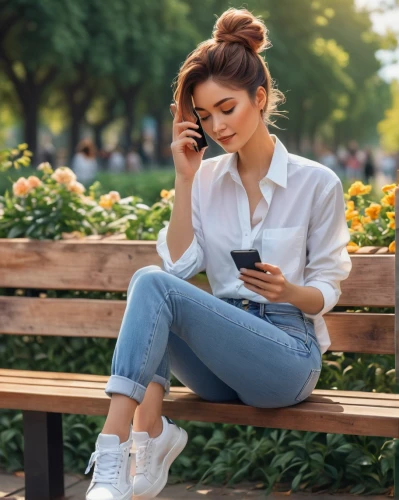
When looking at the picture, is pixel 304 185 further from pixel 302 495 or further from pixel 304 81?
pixel 304 81

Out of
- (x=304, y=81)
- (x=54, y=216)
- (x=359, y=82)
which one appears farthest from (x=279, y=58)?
(x=54, y=216)

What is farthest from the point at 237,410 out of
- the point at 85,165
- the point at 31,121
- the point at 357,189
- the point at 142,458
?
the point at 31,121

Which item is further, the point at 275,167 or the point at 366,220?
the point at 366,220

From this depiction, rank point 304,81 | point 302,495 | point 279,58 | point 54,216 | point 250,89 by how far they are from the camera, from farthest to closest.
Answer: point 304,81, point 279,58, point 54,216, point 302,495, point 250,89

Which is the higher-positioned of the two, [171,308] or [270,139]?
[270,139]

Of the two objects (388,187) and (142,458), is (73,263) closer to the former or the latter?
(142,458)

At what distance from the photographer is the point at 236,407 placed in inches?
129

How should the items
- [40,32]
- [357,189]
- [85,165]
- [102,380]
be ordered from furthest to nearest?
[40,32], [85,165], [357,189], [102,380]

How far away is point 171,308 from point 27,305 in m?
1.36

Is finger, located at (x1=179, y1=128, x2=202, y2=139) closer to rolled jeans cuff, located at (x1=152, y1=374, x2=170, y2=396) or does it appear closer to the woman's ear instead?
the woman's ear

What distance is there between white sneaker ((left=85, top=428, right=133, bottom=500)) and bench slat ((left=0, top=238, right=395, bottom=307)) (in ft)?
3.75

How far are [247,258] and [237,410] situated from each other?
59 centimetres

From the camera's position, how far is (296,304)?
319 centimetres

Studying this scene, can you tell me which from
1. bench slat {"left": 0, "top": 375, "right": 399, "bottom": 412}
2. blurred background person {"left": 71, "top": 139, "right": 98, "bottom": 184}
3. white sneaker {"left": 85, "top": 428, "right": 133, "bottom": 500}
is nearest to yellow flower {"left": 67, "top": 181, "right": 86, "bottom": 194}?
bench slat {"left": 0, "top": 375, "right": 399, "bottom": 412}
